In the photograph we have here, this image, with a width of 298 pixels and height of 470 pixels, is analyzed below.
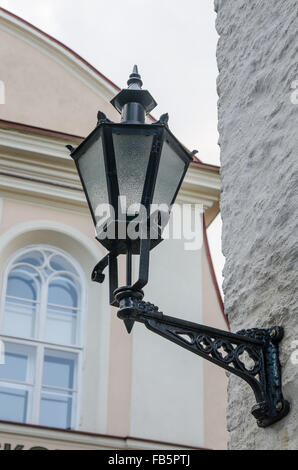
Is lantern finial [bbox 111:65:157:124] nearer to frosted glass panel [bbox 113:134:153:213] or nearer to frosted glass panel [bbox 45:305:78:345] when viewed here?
frosted glass panel [bbox 113:134:153:213]

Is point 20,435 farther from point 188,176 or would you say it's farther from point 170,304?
point 188,176

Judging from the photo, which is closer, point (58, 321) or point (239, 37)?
point (239, 37)

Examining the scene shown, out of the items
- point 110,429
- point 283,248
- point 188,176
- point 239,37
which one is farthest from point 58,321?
point 283,248

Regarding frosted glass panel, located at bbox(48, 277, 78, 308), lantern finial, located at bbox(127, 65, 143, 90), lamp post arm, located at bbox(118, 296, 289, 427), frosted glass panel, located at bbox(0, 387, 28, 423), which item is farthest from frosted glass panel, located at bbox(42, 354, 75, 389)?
lamp post arm, located at bbox(118, 296, 289, 427)

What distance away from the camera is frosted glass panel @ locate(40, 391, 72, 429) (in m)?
9.38

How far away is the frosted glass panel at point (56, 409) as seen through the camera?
938cm

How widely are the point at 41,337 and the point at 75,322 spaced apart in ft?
1.48

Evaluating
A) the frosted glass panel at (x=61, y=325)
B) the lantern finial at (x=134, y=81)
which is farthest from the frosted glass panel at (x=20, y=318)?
the lantern finial at (x=134, y=81)

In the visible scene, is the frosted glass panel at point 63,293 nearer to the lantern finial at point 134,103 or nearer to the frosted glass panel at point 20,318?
the frosted glass panel at point 20,318

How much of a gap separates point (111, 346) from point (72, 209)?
1.66m

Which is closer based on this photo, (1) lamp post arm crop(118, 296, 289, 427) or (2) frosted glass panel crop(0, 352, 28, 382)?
(1) lamp post arm crop(118, 296, 289, 427)

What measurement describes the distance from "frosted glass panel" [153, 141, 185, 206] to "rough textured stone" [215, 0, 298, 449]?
54 centimetres

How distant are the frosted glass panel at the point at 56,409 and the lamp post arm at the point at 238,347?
5.56m
